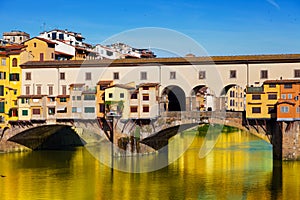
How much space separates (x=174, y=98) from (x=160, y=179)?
44.1ft

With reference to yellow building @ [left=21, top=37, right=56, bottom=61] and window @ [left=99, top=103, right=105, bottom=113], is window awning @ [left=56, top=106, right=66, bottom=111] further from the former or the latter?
yellow building @ [left=21, top=37, right=56, bottom=61]

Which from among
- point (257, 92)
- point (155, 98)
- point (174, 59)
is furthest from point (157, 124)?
point (257, 92)

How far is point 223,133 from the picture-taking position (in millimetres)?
54750

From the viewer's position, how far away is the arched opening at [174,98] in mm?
35281

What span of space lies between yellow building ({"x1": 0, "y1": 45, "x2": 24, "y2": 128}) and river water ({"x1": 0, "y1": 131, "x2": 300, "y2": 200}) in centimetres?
293

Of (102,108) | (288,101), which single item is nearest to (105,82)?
(102,108)

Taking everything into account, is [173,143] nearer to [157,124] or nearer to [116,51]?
[157,124]

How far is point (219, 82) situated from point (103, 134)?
24.6 ft

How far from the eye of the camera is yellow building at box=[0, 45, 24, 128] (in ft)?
121

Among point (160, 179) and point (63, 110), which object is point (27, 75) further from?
point (160, 179)

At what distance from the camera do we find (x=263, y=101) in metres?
31.0

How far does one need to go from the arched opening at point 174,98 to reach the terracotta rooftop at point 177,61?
1.94 m

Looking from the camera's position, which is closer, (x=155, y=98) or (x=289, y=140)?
(x=289, y=140)

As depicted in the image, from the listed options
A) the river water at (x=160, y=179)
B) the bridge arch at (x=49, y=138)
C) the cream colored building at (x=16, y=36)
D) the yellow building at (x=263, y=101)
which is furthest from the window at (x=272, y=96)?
the cream colored building at (x=16, y=36)
